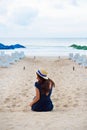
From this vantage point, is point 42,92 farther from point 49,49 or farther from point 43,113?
point 49,49

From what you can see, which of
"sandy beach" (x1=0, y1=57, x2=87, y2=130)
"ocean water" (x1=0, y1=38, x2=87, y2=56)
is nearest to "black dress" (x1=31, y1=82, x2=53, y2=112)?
"sandy beach" (x1=0, y1=57, x2=87, y2=130)

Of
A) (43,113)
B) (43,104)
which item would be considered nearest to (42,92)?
(43,104)

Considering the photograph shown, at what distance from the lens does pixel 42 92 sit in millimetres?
6727

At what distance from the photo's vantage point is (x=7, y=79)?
41.8ft

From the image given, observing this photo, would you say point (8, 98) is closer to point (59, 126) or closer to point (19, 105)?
point (19, 105)

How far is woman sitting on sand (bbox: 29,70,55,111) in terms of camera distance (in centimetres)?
658

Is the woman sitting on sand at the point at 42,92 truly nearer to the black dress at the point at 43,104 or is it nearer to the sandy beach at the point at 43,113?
the black dress at the point at 43,104

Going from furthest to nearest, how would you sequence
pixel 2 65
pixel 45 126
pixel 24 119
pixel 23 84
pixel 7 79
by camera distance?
pixel 2 65 → pixel 7 79 → pixel 23 84 → pixel 24 119 → pixel 45 126

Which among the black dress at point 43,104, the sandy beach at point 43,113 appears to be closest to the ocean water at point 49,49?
the sandy beach at point 43,113

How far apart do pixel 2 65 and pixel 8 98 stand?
864 cm

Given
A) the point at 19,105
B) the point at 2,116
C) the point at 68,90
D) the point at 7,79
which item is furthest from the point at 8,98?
the point at 7,79

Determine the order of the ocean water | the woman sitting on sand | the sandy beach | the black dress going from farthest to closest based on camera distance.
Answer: the ocean water, the black dress, the woman sitting on sand, the sandy beach

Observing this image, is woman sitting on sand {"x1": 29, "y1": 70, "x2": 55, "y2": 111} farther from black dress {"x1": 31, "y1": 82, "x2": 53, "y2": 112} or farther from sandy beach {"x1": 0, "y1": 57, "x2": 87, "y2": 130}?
A: sandy beach {"x1": 0, "y1": 57, "x2": 87, "y2": 130}

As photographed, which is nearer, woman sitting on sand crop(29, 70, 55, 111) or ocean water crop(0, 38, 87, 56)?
woman sitting on sand crop(29, 70, 55, 111)
